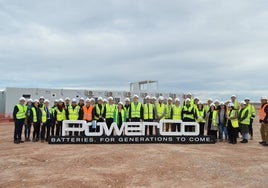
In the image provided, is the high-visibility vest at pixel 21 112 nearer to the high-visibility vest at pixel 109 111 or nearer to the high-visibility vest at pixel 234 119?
the high-visibility vest at pixel 109 111

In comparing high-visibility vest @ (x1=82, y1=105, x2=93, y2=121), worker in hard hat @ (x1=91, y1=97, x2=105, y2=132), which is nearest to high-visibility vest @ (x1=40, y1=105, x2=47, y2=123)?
high-visibility vest @ (x1=82, y1=105, x2=93, y2=121)

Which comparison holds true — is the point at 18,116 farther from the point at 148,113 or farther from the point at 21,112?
the point at 148,113

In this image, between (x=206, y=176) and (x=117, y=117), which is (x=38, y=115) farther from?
(x=206, y=176)

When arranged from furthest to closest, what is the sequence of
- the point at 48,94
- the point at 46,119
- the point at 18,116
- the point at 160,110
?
the point at 48,94, the point at 160,110, the point at 46,119, the point at 18,116

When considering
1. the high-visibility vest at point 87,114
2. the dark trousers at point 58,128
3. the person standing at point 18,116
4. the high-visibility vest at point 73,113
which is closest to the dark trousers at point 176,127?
the high-visibility vest at point 87,114

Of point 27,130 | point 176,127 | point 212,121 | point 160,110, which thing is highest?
point 160,110

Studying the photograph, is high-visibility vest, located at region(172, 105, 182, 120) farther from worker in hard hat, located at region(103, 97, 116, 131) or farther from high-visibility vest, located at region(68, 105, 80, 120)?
high-visibility vest, located at region(68, 105, 80, 120)

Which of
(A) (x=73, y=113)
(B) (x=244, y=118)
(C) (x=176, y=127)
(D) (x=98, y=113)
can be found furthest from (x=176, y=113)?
(A) (x=73, y=113)

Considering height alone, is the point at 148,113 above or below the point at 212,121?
above

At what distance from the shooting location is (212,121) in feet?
46.9

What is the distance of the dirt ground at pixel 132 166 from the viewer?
7395 mm

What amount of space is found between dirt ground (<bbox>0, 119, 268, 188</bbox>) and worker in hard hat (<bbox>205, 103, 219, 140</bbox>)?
83.2 inches

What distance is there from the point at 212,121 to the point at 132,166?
648cm

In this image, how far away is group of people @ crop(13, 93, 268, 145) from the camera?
44.4ft
